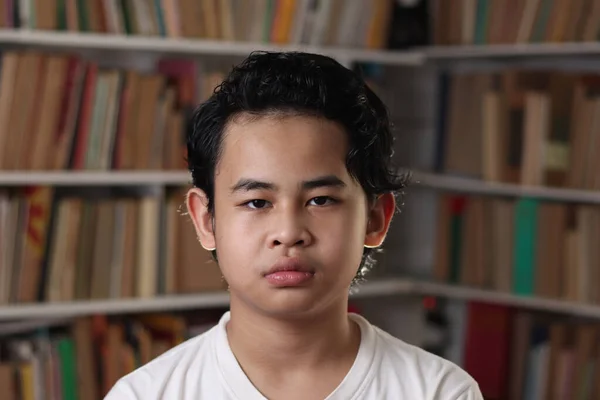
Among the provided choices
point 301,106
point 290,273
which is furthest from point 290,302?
point 301,106

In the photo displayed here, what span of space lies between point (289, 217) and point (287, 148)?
9cm

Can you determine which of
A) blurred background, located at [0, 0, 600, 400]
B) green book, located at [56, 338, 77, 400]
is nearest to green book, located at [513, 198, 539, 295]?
blurred background, located at [0, 0, 600, 400]

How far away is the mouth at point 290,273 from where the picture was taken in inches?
45.4

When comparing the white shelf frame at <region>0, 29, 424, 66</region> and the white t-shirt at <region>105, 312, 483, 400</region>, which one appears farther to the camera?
the white shelf frame at <region>0, 29, 424, 66</region>

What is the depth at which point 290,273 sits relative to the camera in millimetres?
1158

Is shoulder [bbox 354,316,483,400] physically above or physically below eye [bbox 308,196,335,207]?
below

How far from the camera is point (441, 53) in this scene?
10.3ft

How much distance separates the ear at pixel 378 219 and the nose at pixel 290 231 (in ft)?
0.55

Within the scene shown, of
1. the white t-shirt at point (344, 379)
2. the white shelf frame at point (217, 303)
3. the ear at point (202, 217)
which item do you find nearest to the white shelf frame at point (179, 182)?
the white shelf frame at point (217, 303)

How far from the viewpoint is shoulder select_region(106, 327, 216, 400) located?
1251 mm

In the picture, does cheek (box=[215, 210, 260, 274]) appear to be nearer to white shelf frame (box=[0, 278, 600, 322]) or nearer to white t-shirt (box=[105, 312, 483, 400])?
white t-shirt (box=[105, 312, 483, 400])

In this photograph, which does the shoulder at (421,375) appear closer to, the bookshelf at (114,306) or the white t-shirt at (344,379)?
the white t-shirt at (344,379)

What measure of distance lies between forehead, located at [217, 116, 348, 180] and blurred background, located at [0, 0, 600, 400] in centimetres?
147

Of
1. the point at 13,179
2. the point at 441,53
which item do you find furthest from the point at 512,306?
the point at 13,179
